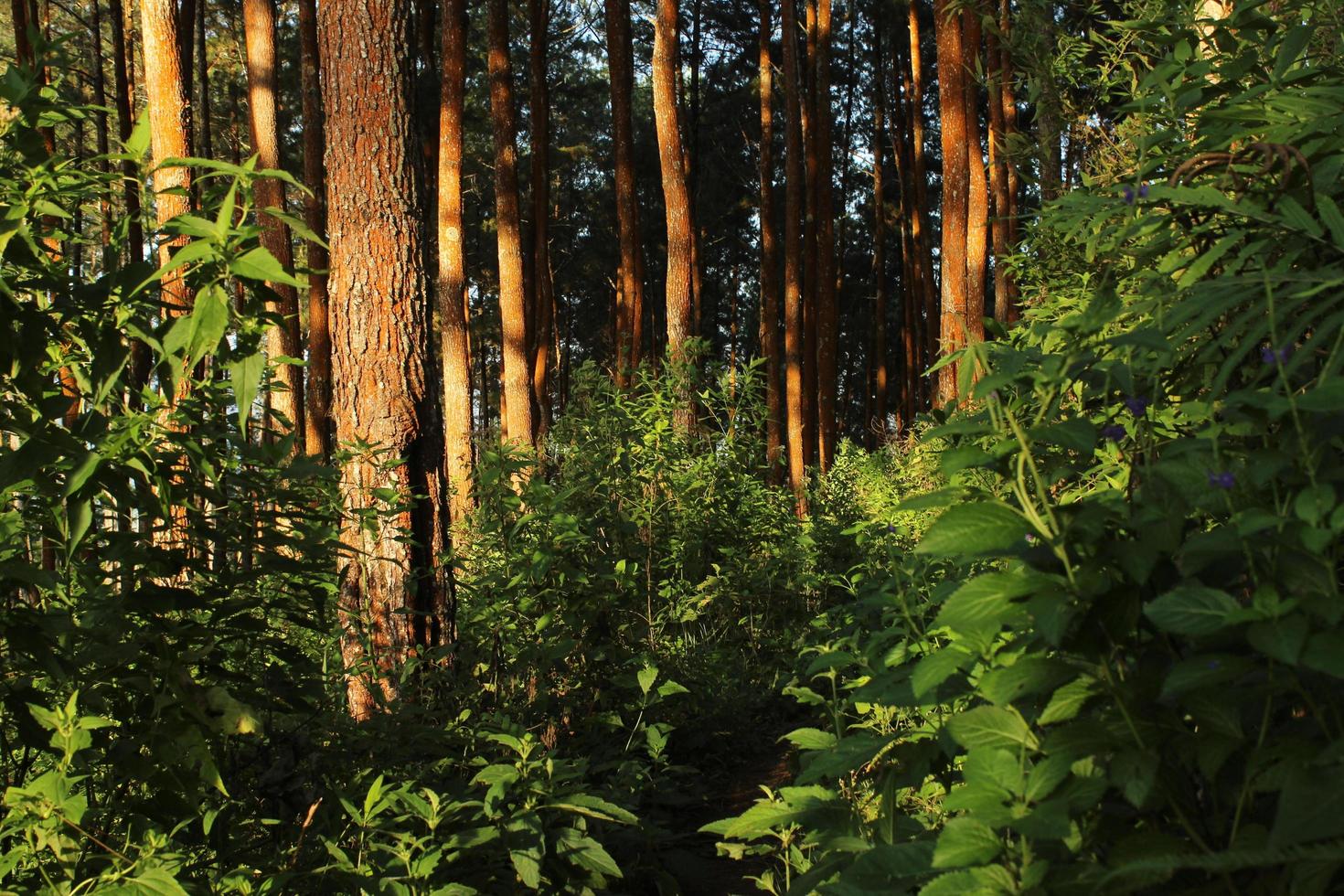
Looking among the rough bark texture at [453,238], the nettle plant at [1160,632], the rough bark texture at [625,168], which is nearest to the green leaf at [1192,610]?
the nettle plant at [1160,632]

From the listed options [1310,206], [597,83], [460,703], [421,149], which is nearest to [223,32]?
[597,83]

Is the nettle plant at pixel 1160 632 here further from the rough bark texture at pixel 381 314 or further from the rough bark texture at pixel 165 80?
the rough bark texture at pixel 165 80

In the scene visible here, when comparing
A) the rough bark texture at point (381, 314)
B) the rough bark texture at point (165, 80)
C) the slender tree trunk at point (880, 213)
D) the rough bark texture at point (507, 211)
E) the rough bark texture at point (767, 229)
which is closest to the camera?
the rough bark texture at point (381, 314)

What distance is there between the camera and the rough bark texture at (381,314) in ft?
16.0

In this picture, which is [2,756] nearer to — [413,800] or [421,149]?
[413,800]

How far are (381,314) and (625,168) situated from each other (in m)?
14.0

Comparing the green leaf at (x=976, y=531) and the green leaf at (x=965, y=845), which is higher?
the green leaf at (x=976, y=531)

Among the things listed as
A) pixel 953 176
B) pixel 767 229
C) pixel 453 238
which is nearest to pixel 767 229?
pixel 767 229

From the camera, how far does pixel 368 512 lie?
146 inches

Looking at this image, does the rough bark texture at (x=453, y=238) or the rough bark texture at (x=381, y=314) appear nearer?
the rough bark texture at (x=381, y=314)

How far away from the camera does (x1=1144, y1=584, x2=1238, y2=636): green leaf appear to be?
1.35 m

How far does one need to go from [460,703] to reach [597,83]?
115 ft

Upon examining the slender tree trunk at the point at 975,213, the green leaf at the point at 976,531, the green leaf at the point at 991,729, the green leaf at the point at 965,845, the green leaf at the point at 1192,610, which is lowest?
the green leaf at the point at 965,845

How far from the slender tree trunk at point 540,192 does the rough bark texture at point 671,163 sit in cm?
368
